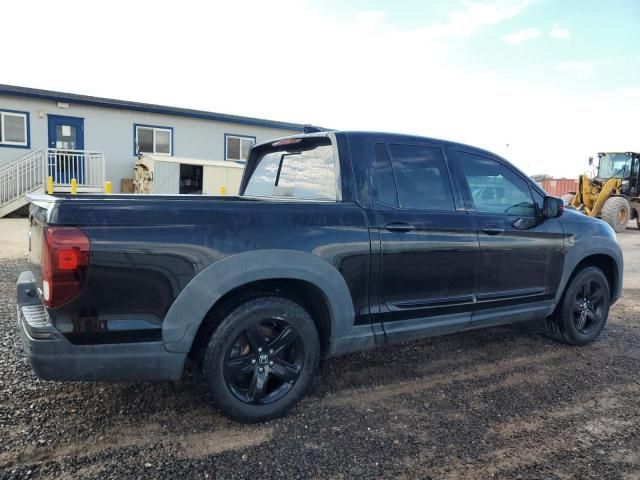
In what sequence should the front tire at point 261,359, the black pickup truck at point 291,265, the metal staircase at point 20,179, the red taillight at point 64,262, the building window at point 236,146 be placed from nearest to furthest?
the red taillight at point 64,262 < the black pickup truck at point 291,265 < the front tire at point 261,359 < the metal staircase at point 20,179 < the building window at point 236,146

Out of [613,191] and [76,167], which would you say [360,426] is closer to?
[76,167]

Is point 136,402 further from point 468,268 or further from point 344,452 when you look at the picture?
point 468,268

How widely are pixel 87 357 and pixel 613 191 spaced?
18.9 metres

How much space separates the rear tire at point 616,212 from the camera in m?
16.5

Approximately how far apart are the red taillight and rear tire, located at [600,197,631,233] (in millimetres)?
17758

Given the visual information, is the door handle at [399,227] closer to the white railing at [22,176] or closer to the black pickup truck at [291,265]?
the black pickup truck at [291,265]

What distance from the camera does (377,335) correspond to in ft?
10.9

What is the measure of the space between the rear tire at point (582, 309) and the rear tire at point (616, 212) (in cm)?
1359

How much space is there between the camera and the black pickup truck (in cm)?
248

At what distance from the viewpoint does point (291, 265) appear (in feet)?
9.52

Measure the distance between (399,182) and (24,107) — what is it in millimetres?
16246

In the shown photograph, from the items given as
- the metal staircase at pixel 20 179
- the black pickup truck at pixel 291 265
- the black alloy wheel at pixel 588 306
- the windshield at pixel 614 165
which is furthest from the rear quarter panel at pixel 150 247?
the windshield at pixel 614 165

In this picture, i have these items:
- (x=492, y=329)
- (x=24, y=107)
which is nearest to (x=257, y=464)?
(x=492, y=329)

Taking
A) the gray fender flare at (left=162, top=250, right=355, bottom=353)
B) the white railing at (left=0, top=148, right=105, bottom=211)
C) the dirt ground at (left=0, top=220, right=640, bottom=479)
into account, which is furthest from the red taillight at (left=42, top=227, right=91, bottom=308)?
the white railing at (left=0, top=148, right=105, bottom=211)
